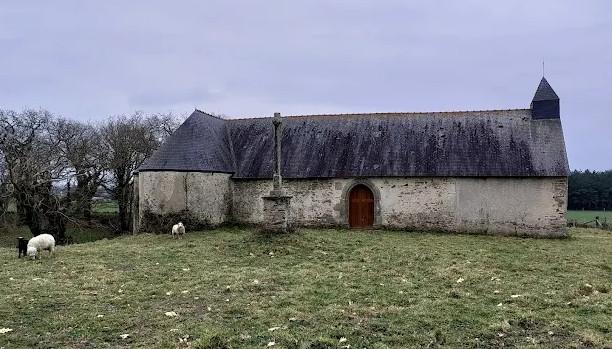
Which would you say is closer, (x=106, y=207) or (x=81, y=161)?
(x=81, y=161)

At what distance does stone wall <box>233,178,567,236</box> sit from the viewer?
2033 cm

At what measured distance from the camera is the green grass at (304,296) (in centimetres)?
656

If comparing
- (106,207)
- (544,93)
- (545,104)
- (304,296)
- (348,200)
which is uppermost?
(544,93)

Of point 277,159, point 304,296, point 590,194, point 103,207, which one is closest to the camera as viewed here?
point 304,296

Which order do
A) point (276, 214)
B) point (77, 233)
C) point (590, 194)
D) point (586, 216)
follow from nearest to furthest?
point (276, 214), point (77, 233), point (586, 216), point (590, 194)

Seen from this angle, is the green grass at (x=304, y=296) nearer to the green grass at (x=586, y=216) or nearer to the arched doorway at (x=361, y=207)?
the arched doorway at (x=361, y=207)

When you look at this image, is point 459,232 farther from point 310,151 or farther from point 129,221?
point 129,221

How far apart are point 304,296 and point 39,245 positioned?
8.41 metres

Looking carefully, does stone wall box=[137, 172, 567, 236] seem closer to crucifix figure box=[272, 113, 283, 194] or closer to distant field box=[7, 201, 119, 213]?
crucifix figure box=[272, 113, 283, 194]

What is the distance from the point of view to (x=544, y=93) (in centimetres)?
2203

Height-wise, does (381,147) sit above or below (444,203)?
above

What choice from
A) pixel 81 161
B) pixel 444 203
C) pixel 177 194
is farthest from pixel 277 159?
pixel 81 161

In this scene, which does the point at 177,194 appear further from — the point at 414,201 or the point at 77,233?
the point at 77,233

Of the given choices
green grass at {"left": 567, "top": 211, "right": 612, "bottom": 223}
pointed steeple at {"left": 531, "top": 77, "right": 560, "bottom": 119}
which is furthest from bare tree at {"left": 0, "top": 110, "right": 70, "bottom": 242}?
green grass at {"left": 567, "top": 211, "right": 612, "bottom": 223}
